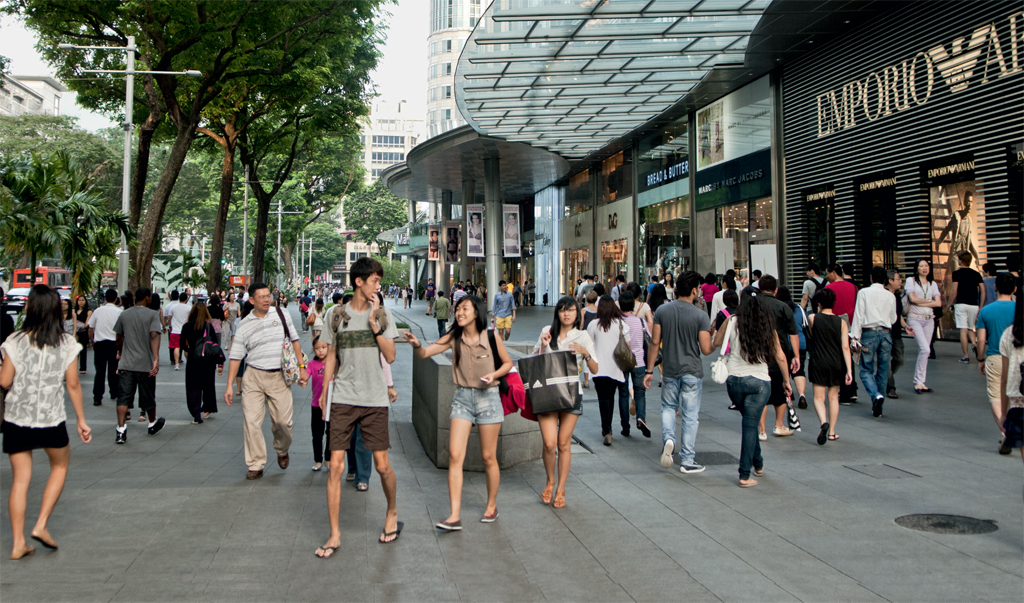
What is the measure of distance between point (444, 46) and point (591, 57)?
264 feet

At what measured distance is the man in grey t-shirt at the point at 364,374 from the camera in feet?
16.7

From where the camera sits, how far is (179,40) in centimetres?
1909

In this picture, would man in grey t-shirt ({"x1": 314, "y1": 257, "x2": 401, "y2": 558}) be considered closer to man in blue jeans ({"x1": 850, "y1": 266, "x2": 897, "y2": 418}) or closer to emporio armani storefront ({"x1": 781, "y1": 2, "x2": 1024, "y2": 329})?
man in blue jeans ({"x1": 850, "y1": 266, "x2": 897, "y2": 418})

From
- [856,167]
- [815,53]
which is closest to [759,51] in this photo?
[815,53]

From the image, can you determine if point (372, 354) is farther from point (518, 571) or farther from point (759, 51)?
point (759, 51)

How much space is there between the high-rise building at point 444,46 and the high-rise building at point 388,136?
48.1m

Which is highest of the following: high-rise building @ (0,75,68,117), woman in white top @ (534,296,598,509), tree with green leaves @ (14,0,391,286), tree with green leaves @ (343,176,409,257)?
high-rise building @ (0,75,68,117)

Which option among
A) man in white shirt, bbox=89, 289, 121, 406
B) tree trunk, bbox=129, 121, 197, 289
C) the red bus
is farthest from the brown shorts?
the red bus

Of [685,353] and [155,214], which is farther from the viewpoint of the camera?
[155,214]

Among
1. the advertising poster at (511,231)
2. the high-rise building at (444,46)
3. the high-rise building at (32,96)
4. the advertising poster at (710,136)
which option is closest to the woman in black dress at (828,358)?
the advertising poster at (710,136)

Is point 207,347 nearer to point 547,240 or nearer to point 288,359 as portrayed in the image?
point 288,359

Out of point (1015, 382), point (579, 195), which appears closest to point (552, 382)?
point (1015, 382)

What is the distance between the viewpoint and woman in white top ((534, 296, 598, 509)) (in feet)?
19.6

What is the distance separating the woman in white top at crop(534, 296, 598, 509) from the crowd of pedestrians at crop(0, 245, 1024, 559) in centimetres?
1
